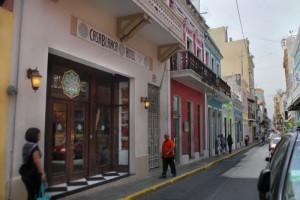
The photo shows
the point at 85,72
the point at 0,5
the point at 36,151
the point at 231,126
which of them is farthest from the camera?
the point at 231,126

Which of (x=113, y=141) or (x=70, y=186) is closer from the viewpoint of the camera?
(x=70, y=186)

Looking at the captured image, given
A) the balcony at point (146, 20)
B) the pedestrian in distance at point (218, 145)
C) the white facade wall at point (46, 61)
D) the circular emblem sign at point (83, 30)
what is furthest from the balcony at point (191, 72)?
the circular emblem sign at point (83, 30)

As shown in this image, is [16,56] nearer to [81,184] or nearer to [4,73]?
[4,73]

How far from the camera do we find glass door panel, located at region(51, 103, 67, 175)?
329 inches

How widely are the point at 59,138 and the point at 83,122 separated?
1164 mm

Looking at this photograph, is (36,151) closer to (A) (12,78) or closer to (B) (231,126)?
(A) (12,78)

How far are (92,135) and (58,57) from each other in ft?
9.36

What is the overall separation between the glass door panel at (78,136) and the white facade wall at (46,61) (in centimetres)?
147

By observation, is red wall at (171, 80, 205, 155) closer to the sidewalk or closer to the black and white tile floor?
the sidewalk

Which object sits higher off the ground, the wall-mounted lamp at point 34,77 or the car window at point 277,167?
the wall-mounted lamp at point 34,77

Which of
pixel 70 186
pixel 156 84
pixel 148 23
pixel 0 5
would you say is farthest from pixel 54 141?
pixel 156 84

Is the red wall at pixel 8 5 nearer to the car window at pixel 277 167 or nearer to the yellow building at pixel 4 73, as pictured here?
the yellow building at pixel 4 73

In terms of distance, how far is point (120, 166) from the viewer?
1084 centimetres

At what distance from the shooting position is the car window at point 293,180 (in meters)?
2.69
